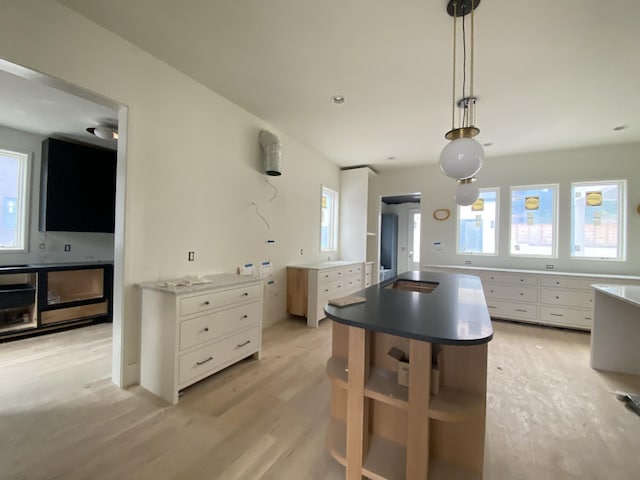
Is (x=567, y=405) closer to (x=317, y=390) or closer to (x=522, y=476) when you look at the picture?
(x=522, y=476)

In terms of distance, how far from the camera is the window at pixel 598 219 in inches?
159

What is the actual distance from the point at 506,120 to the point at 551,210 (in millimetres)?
2215

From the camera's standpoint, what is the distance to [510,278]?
4.19 meters

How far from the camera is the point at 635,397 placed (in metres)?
2.09

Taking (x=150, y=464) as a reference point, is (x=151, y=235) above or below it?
above

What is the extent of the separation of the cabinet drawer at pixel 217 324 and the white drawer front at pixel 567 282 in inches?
169

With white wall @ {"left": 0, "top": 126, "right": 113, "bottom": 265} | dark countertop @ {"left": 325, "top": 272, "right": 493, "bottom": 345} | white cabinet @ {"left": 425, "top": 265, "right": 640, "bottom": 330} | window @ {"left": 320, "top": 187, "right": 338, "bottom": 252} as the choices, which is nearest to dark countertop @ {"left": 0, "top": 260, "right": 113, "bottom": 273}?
white wall @ {"left": 0, "top": 126, "right": 113, "bottom": 265}

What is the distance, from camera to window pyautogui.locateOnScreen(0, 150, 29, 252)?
11.1 feet

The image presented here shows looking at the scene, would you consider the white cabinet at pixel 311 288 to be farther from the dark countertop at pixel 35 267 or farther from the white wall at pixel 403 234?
the white wall at pixel 403 234

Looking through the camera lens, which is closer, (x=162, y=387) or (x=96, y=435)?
(x=96, y=435)

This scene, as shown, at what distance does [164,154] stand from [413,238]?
6.48 meters

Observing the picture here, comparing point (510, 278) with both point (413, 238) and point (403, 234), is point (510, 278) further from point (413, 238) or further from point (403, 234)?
point (403, 234)

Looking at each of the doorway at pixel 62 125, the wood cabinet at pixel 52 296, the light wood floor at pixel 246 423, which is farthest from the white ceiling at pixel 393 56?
the wood cabinet at pixel 52 296

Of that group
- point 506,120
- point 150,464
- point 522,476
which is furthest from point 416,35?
point 150,464
